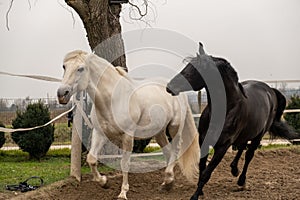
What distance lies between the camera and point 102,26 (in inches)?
254

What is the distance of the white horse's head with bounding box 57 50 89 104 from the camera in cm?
420

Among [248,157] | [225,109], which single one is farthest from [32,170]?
[225,109]

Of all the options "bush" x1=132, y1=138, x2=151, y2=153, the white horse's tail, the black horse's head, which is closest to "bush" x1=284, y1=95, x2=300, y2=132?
"bush" x1=132, y1=138, x2=151, y2=153

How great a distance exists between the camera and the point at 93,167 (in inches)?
193

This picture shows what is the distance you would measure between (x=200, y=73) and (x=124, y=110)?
95 cm

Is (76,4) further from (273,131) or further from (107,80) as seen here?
(273,131)

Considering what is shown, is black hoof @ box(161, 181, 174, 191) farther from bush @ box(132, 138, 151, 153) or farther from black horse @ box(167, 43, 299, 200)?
bush @ box(132, 138, 151, 153)

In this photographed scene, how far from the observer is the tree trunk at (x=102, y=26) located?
634 centimetres

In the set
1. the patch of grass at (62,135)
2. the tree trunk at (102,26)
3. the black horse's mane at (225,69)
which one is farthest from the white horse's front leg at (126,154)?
the patch of grass at (62,135)

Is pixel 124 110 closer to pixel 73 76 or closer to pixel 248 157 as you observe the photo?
pixel 73 76

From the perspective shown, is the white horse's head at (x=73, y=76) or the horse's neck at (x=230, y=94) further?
the horse's neck at (x=230, y=94)

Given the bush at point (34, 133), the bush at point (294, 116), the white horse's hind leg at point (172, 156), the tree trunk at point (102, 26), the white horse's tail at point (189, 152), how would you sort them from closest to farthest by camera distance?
the white horse's hind leg at point (172, 156) < the white horse's tail at point (189, 152) < the tree trunk at point (102, 26) < the bush at point (34, 133) < the bush at point (294, 116)

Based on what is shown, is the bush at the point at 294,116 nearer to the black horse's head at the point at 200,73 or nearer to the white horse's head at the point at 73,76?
Result: the black horse's head at the point at 200,73

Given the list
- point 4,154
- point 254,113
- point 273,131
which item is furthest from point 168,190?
point 4,154
